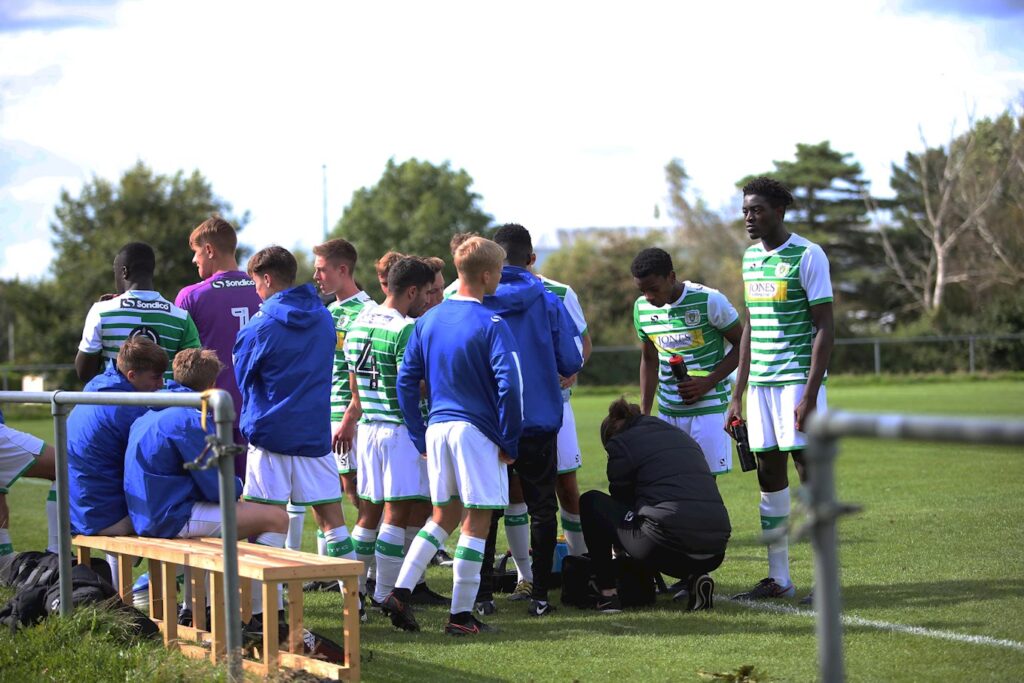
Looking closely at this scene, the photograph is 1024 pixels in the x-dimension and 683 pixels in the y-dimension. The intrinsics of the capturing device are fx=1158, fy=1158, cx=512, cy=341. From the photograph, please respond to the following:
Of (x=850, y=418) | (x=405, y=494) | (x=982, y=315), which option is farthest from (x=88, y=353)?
(x=982, y=315)

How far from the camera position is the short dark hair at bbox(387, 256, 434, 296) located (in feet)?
24.8

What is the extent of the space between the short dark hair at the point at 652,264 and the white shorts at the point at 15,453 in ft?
13.9

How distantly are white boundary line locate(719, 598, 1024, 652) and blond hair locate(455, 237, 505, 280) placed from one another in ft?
8.48

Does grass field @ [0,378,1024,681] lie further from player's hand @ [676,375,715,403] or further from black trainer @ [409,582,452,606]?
player's hand @ [676,375,715,403]

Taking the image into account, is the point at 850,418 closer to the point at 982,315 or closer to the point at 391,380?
the point at 391,380

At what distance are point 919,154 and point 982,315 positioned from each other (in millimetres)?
20860

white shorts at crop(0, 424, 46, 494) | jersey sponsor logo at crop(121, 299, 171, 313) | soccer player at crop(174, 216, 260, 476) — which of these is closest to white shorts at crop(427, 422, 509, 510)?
soccer player at crop(174, 216, 260, 476)

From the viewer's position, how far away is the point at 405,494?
24.1 ft

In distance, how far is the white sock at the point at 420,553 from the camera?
658cm

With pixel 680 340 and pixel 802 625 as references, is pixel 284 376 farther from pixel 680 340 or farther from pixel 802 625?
pixel 802 625

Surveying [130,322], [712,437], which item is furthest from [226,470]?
[712,437]

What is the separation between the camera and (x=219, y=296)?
8.19 meters

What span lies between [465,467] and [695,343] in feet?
7.54

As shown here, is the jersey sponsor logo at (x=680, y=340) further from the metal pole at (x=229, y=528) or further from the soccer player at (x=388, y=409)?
the metal pole at (x=229, y=528)
